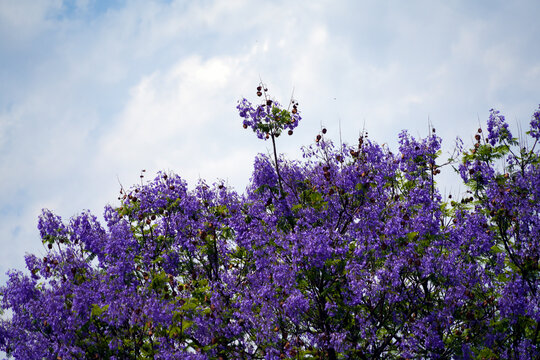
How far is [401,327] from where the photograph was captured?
44.9 ft

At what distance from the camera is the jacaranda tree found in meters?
13.4

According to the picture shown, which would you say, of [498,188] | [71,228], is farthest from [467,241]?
[71,228]

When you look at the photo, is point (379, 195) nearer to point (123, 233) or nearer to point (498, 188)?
point (498, 188)

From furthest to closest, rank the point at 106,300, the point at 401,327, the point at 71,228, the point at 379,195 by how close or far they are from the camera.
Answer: the point at 71,228
the point at 379,195
the point at 106,300
the point at 401,327

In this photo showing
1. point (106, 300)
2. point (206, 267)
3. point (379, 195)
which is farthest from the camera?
point (206, 267)

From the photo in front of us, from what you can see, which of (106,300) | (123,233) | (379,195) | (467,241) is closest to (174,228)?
(123,233)

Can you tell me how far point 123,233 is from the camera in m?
18.8

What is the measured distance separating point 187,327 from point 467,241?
30.7ft

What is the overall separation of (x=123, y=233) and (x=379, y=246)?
980 cm

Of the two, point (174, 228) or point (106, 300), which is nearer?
point (106, 300)

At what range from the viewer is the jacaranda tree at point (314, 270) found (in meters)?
13.4

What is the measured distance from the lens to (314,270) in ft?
44.4

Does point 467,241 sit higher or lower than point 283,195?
lower

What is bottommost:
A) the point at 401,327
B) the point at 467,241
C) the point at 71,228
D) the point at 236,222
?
the point at 401,327
